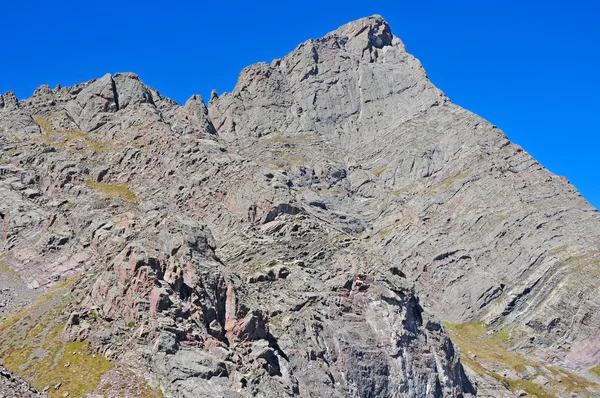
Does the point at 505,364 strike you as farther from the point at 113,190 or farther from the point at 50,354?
the point at 50,354

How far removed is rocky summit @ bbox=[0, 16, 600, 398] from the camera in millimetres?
67375

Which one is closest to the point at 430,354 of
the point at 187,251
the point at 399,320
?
the point at 399,320

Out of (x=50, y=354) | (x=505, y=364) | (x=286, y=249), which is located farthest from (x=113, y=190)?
(x=505, y=364)

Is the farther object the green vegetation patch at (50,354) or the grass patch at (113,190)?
the grass patch at (113,190)

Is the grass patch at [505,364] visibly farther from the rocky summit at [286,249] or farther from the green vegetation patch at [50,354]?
the green vegetation patch at [50,354]

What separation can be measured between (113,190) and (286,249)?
40224mm

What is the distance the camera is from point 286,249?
95.4 metres

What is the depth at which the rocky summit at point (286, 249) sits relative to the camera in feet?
221

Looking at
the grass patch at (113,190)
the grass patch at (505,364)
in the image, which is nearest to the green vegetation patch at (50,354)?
the grass patch at (113,190)

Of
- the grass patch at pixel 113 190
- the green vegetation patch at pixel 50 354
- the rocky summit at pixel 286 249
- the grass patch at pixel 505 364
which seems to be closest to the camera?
the green vegetation patch at pixel 50 354

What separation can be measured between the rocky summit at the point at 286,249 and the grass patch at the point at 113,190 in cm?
90

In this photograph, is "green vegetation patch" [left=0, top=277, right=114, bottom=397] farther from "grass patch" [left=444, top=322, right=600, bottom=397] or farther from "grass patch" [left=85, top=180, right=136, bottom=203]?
"grass patch" [left=444, top=322, right=600, bottom=397]

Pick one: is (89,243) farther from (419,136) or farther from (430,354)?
(419,136)

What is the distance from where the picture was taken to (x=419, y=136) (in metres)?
177
